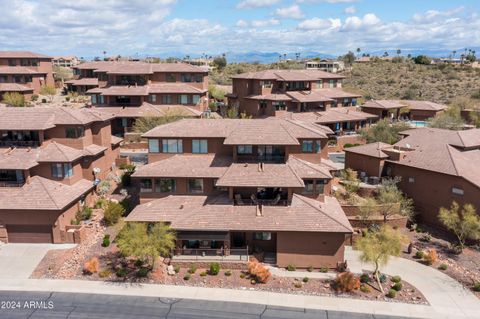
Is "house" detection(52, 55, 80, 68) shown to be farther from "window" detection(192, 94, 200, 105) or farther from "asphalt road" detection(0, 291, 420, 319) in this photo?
"asphalt road" detection(0, 291, 420, 319)

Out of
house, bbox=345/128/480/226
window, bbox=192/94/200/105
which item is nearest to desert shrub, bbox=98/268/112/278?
house, bbox=345/128/480/226

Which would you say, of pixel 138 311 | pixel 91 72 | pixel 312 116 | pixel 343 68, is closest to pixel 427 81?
pixel 343 68

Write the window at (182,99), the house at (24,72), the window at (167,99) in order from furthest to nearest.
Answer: the house at (24,72)
the window at (182,99)
the window at (167,99)

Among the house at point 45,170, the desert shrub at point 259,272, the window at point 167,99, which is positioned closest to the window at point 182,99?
the window at point 167,99

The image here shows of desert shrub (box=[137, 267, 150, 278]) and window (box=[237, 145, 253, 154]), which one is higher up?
window (box=[237, 145, 253, 154])

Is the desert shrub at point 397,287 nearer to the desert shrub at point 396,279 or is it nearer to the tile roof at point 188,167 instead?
the desert shrub at point 396,279

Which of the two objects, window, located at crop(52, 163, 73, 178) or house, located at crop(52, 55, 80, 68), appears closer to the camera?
window, located at crop(52, 163, 73, 178)
